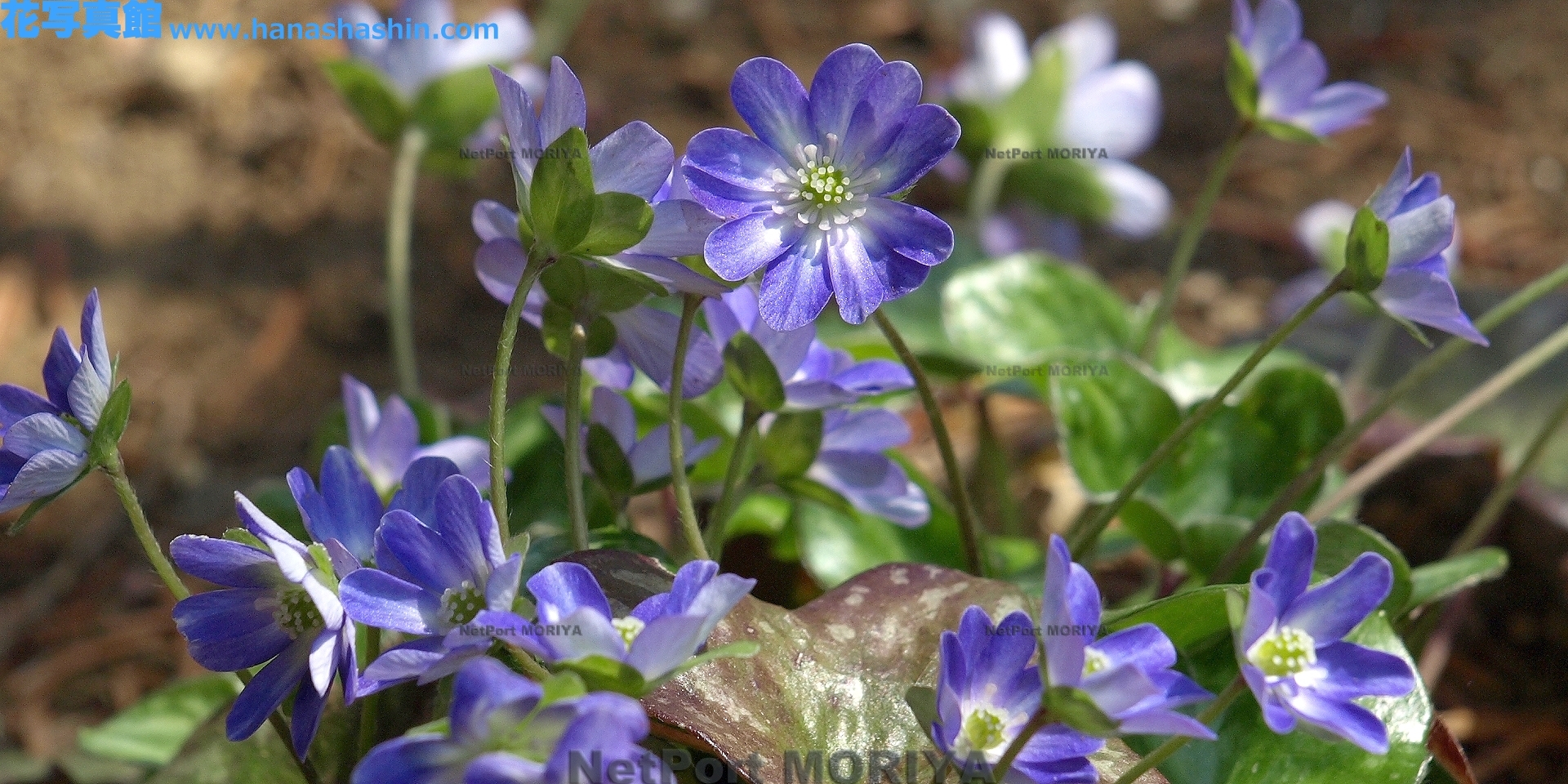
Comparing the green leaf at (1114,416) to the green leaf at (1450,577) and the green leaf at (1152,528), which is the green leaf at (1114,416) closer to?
the green leaf at (1152,528)

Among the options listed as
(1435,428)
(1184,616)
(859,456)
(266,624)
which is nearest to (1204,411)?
(1184,616)

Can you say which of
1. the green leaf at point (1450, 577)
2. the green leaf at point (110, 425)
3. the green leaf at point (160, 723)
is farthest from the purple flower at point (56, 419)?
the green leaf at point (1450, 577)

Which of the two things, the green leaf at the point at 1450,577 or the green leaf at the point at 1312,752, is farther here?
the green leaf at the point at 1450,577

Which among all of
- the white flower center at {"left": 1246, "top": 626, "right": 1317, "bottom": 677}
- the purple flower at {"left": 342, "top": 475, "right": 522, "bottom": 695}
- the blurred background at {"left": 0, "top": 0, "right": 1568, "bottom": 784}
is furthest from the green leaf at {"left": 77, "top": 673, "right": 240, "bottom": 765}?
the white flower center at {"left": 1246, "top": 626, "right": 1317, "bottom": 677}

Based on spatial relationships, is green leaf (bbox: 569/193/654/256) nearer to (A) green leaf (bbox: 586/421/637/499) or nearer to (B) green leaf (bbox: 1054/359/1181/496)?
(A) green leaf (bbox: 586/421/637/499)

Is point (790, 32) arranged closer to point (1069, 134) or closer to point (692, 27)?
point (692, 27)

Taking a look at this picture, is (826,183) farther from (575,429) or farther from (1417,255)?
(1417,255)

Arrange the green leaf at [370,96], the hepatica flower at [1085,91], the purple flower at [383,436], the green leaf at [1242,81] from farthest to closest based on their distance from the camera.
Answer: the hepatica flower at [1085,91], the green leaf at [370,96], the green leaf at [1242,81], the purple flower at [383,436]
